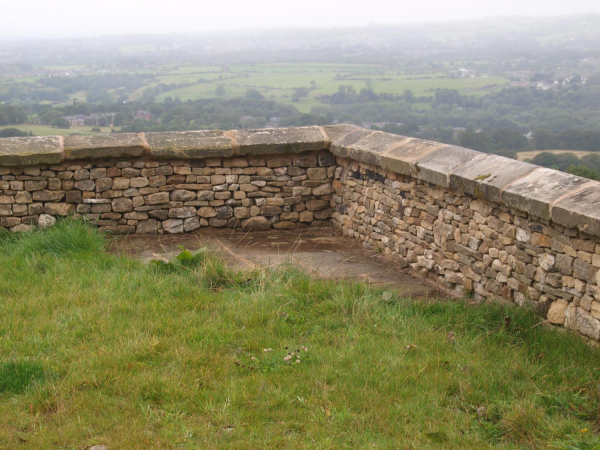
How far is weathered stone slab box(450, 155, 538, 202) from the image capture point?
4414mm

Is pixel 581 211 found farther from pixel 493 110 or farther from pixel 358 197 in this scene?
pixel 493 110

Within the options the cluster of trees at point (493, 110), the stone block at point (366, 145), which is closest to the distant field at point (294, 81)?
the cluster of trees at point (493, 110)

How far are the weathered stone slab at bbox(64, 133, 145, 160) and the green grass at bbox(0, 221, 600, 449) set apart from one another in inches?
66.0

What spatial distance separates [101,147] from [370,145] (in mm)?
2799

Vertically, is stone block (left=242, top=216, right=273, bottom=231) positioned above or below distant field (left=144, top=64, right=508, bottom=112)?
below

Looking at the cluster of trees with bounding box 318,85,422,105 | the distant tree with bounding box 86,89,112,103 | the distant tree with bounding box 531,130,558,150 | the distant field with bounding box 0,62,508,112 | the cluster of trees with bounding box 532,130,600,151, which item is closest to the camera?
the cluster of trees with bounding box 532,130,600,151

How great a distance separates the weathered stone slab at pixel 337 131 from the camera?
23.0 feet

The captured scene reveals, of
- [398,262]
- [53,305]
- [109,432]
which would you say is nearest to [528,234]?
[398,262]

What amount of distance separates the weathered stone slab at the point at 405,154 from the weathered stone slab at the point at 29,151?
10.8ft

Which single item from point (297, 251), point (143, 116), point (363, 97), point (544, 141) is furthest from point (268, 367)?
point (363, 97)

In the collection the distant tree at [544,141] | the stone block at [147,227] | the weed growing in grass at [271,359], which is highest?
the distant tree at [544,141]

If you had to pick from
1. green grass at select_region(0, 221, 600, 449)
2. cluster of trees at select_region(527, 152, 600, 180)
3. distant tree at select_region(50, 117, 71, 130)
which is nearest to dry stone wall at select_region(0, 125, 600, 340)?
green grass at select_region(0, 221, 600, 449)

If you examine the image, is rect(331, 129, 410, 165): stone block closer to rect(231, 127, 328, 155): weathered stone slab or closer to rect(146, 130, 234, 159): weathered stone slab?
rect(231, 127, 328, 155): weathered stone slab

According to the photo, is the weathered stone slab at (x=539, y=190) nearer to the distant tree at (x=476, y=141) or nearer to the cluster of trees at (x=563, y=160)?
the cluster of trees at (x=563, y=160)
